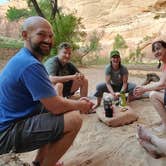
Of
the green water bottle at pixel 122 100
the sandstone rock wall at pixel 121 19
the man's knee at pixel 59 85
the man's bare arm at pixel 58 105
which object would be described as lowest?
the sandstone rock wall at pixel 121 19

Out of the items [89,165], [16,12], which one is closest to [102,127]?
[89,165]

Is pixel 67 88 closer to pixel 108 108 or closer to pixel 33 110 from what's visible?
pixel 108 108

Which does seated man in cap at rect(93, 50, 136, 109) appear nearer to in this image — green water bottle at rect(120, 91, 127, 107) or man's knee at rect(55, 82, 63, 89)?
green water bottle at rect(120, 91, 127, 107)

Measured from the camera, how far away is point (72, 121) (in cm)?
246

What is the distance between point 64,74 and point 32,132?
2042 millimetres

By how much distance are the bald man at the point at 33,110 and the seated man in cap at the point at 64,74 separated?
64.8 inches

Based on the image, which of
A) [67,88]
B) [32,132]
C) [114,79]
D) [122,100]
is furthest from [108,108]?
[32,132]

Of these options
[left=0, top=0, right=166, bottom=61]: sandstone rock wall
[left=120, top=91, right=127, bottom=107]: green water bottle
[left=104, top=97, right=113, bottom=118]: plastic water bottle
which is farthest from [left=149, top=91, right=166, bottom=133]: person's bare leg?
[left=0, top=0, right=166, bottom=61]: sandstone rock wall

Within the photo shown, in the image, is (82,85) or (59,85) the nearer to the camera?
(59,85)

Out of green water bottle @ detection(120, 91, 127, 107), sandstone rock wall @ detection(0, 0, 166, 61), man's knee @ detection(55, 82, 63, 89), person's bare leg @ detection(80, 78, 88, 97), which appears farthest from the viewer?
sandstone rock wall @ detection(0, 0, 166, 61)

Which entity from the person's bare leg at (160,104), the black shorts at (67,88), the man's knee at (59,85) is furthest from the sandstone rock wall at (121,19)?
the person's bare leg at (160,104)

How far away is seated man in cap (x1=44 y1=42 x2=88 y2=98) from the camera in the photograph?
420cm

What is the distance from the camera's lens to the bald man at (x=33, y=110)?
237 cm

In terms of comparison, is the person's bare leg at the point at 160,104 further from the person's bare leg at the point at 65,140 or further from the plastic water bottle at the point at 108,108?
the person's bare leg at the point at 65,140
